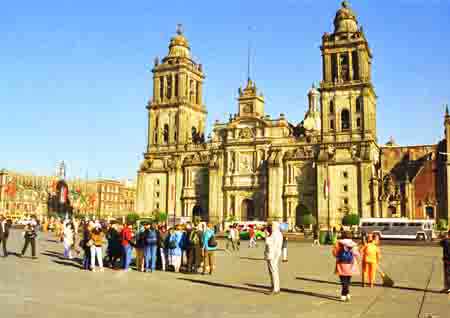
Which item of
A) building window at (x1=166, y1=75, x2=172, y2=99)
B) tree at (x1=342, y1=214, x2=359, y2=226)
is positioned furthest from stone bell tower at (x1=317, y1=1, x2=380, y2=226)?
building window at (x1=166, y1=75, x2=172, y2=99)

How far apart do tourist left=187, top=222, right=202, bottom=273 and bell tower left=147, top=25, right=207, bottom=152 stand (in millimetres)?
55477

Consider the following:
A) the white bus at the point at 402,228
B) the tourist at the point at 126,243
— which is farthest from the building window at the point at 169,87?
the tourist at the point at 126,243

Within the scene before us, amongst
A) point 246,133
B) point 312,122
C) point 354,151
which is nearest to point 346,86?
point 354,151

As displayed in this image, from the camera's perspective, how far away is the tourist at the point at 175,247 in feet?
62.8

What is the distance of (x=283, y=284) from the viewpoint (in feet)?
51.7

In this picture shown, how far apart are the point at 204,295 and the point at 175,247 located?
19.5ft

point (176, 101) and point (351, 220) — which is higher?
point (176, 101)

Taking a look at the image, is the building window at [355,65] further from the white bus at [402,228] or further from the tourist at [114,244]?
the tourist at [114,244]

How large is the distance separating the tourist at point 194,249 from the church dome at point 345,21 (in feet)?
176

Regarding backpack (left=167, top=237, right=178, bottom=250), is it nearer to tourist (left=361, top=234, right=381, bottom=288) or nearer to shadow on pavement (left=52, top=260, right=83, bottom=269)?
shadow on pavement (left=52, top=260, right=83, bottom=269)

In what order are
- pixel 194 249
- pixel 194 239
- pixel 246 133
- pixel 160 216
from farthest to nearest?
pixel 160 216 → pixel 246 133 → pixel 194 249 → pixel 194 239

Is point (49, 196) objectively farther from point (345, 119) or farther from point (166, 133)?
point (345, 119)

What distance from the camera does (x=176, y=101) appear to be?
75.1 m

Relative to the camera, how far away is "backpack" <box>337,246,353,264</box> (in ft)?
42.1
